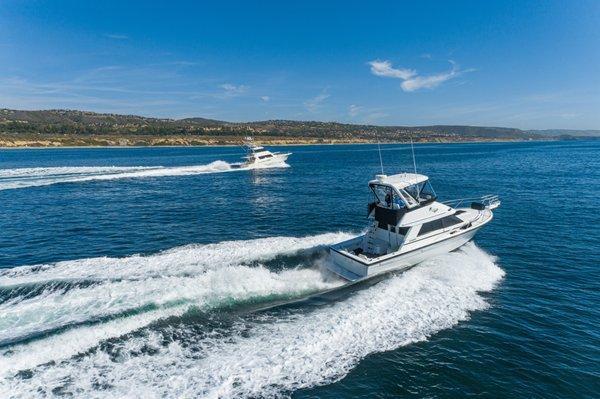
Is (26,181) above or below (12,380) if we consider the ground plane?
above

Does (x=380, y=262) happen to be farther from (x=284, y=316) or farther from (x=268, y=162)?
(x=268, y=162)

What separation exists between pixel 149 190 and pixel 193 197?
8883 mm

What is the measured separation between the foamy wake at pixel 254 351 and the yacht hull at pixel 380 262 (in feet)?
3.58

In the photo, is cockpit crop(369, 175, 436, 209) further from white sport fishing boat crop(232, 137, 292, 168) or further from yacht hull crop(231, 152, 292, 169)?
white sport fishing boat crop(232, 137, 292, 168)

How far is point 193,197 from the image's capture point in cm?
4456

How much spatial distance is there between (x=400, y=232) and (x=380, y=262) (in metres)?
2.32

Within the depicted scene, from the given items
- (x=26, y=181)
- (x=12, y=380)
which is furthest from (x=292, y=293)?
(x=26, y=181)

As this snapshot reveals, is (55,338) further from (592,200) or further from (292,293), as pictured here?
(592,200)

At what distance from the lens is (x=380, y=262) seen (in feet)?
60.6

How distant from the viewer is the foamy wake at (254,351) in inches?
433

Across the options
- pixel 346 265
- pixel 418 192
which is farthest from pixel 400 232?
pixel 346 265

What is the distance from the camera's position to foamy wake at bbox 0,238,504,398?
11.0 m

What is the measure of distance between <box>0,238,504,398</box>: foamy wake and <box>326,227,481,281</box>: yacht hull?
3.58 ft

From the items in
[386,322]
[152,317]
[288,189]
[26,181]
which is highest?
[26,181]
